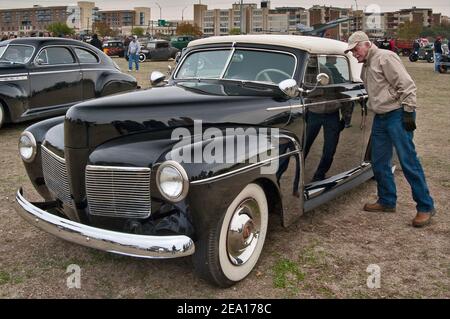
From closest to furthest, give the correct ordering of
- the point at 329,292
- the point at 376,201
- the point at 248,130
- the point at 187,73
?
the point at 329,292 → the point at 248,130 → the point at 187,73 → the point at 376,201

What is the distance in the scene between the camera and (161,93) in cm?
384

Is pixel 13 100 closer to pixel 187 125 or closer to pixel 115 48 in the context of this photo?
pixel 187 125

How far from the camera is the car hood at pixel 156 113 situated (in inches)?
131

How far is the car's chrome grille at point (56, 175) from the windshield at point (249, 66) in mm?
1617

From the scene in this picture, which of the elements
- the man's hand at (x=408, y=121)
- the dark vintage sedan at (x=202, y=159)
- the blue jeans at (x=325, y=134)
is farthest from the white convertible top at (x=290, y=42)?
the man's hand at (x=408, y=121)

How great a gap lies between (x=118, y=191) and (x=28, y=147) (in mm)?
1337

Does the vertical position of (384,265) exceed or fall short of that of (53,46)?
it falls short

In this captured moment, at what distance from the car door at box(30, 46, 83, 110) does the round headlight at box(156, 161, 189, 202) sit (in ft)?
22.0

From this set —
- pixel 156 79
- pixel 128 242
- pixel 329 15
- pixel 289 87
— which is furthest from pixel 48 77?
pixel 329 15

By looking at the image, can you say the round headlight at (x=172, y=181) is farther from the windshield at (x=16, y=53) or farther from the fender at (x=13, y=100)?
the windshield at (x=16, y=53)
